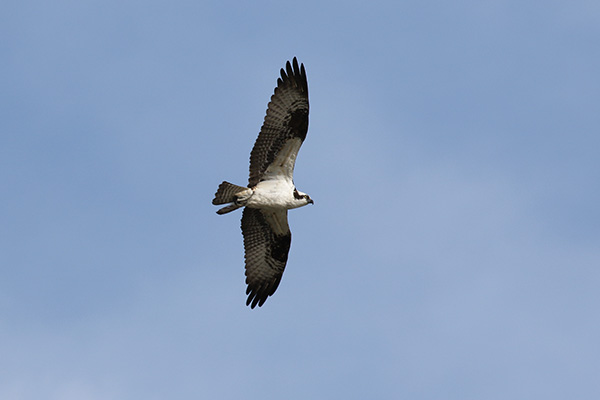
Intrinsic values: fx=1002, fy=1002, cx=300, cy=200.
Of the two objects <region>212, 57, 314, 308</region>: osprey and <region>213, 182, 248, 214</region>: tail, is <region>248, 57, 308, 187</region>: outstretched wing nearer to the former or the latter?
<region>212, 57, 314, 308</region>: osprey

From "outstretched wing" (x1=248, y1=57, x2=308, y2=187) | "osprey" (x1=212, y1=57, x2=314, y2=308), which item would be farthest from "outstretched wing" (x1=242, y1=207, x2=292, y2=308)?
"outstretched wing" (x1=248, y1=57, x2=308, y2=187)

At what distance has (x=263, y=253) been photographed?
19875 mm

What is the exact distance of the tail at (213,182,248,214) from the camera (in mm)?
18219

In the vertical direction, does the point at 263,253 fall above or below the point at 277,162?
below

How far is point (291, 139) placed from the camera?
1820 cm

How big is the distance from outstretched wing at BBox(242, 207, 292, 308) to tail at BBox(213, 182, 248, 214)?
1192 mm

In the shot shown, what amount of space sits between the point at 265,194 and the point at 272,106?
64.2 inches

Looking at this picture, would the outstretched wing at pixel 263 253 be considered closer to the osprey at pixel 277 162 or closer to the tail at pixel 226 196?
the osprey at pixel 277 162

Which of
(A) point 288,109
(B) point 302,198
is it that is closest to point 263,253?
(B) point 302,198

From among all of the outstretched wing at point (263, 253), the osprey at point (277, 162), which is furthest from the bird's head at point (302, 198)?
the outstretched wing at point (263, 253)

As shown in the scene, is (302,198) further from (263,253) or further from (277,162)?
(263,253)

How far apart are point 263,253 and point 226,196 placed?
2082mm

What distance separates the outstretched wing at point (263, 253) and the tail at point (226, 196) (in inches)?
46.9

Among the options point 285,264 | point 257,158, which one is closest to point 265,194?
point 257,158
